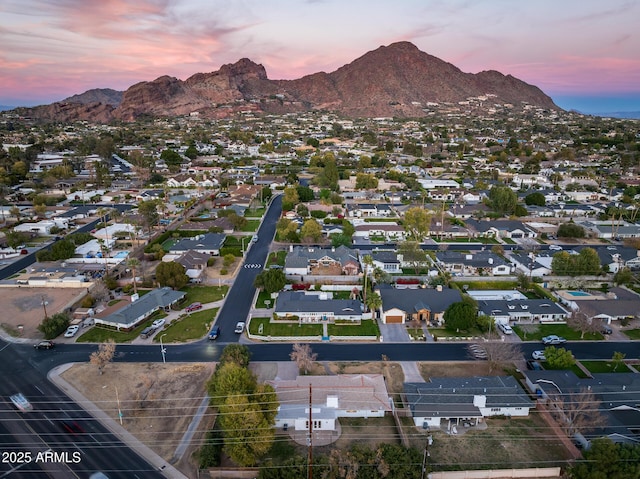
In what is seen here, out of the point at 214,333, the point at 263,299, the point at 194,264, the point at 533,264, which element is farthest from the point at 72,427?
the point at 533,264

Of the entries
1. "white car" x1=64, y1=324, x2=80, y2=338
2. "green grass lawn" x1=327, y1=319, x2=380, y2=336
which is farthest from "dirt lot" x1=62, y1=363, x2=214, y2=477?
"green grass lawn" x1=327, y1=319, x2=380, y2=336

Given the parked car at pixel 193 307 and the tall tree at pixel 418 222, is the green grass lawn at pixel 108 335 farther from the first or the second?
the tall tree at pixel 418 222

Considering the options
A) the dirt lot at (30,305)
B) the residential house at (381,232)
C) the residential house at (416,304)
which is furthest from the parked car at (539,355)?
the dirt lot at (30,305)

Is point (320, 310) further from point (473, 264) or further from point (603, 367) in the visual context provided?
point (603, 367)

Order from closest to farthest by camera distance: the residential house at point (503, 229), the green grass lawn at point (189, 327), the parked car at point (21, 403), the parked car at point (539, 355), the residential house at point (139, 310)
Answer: the parked car at point (21, 403)
the parked car at point (539, 355)
the green grass lawn at point (189, 327)
the residential house at point (139, 310)
the residential house at point (503, 229)

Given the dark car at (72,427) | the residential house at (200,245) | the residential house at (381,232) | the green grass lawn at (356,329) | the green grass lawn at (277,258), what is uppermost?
the residential house at (200,245)

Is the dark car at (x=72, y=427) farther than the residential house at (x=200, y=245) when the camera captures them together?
No

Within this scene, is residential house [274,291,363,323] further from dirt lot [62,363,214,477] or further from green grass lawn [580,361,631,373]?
green grass lawn [580,361,631,373]
